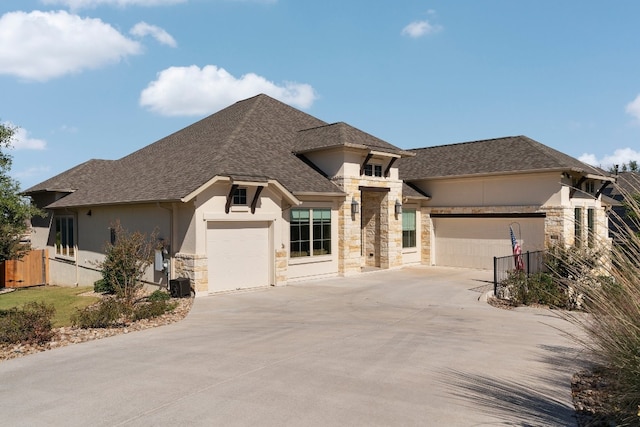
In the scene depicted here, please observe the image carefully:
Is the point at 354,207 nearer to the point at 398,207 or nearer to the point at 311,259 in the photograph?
the point at 311,259

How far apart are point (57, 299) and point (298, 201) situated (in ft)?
32.0

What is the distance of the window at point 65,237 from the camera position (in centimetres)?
2358

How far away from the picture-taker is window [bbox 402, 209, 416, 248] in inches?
912

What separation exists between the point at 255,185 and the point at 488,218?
11.8m

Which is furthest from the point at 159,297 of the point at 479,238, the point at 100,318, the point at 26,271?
the point at 479,238

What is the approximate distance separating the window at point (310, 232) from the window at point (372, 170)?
282cm

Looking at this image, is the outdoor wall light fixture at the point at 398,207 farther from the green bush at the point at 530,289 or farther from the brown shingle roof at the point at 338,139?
the green bush at the point at 530,289

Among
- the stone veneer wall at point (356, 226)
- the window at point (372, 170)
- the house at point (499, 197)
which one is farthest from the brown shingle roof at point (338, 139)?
the house at point (499, 197)

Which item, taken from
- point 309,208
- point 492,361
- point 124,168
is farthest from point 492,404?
point 124,168

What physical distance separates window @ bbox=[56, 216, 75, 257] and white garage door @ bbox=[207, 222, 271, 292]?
11737 mm

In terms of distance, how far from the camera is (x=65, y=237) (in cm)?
2425

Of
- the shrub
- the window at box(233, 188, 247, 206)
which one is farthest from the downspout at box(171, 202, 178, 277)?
the shrub

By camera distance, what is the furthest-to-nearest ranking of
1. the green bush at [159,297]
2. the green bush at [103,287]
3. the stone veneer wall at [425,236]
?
the stone veneer wall at [425,236]
the green bush at [103,287]
the green bush at [159,297]

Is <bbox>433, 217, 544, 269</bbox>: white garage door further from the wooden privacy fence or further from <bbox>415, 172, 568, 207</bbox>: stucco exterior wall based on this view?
the wooden privacy fence
